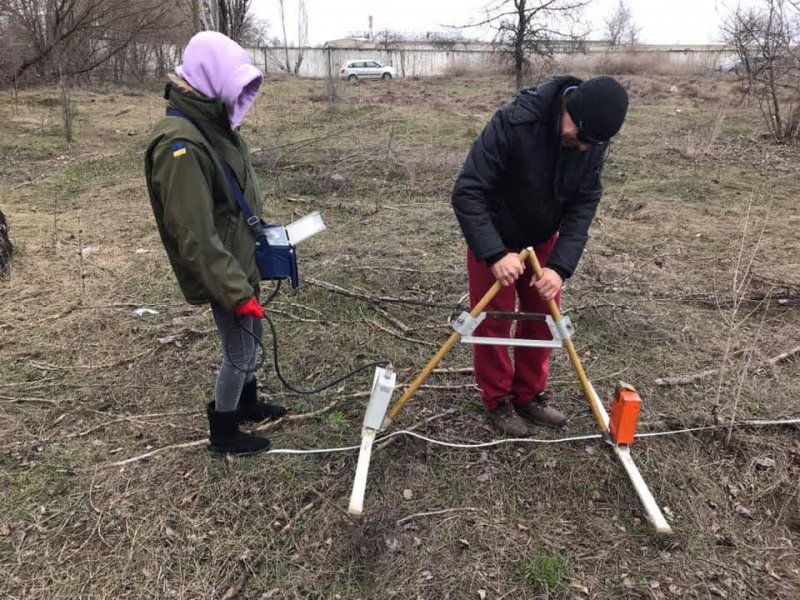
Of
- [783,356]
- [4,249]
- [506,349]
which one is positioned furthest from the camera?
[4,249]

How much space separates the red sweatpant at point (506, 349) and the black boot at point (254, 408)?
110 cm

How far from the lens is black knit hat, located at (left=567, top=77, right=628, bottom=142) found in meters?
2.01

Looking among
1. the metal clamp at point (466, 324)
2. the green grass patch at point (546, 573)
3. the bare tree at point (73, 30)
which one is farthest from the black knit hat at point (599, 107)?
the bare tree at point (73, 30)

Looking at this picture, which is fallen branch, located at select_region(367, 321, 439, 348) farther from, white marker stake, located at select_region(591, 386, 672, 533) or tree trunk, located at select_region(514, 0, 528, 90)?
tree trunk, located at select_region(514, 0, 528, 90)

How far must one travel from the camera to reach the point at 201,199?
2010 millimetres

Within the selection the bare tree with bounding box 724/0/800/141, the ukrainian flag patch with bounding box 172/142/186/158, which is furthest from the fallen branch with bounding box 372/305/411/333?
the bare tree with bounding box 724/0/800/141

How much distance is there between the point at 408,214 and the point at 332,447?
4221mm

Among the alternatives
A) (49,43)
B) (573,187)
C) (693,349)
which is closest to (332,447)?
(573,187)

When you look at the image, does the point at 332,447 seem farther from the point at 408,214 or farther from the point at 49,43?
the point at 49,43

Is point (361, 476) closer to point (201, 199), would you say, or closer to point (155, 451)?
point (155, 451)

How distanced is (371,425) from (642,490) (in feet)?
3.96

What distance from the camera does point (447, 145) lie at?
11.1m

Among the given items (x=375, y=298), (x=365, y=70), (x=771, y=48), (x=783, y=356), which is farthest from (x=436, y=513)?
(x=365, y=70)

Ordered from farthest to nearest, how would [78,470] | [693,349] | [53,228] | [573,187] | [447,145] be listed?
[447,145] < [53,228] < [693,349] < [78,470] < [573,187]
